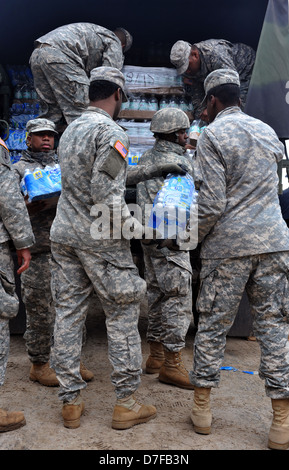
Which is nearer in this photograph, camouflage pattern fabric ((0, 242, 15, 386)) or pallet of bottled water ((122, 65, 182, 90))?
camouflage pattern fabric ((0, 242, 15, 386))

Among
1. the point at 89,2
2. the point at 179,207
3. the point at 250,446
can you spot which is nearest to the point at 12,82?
the point at 89,2

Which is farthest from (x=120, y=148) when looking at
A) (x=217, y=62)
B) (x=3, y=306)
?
(x=217, y=62)

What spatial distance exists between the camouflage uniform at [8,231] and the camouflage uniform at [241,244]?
105 cm

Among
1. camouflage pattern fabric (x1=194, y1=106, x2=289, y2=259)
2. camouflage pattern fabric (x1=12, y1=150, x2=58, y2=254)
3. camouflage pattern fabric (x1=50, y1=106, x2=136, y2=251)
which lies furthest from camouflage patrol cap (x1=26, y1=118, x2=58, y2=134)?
camouflage pattern fabric (x1=194, y1=106, x2=289, y2=259)

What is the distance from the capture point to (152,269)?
3.72 metres

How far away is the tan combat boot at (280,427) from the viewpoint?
8.34 ft

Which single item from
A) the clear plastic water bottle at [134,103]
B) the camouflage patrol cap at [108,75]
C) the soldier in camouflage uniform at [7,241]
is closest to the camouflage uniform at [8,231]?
the soldier in camouflage uniform at [7,241]

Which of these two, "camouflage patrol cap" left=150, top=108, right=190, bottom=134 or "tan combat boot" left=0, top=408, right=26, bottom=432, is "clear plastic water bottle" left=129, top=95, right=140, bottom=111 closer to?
"camouflage patrol cap" left=150, top=108, right=190, bottom=134

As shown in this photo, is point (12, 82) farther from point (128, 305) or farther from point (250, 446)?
point (250, 446)

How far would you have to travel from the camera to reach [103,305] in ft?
9.04

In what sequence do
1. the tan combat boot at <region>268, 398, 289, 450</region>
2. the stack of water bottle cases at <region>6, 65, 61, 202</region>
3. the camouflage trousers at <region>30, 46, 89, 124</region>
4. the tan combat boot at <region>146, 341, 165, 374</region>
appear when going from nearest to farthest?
the tan combat boot at <region>268, 398, 289, 450</region> → the tan combat boot at <region>146, 341, 165, 374</region> → the camouflage trousers at <region>30, 46, 89, 124</region> → the stack of water bottle cases at <region>6, 65, 61, 202</region>

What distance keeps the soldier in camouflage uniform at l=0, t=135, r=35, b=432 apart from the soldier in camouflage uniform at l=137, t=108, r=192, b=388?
971 mm

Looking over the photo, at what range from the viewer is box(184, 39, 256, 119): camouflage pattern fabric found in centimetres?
493

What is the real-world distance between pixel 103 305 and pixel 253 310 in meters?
0.83
